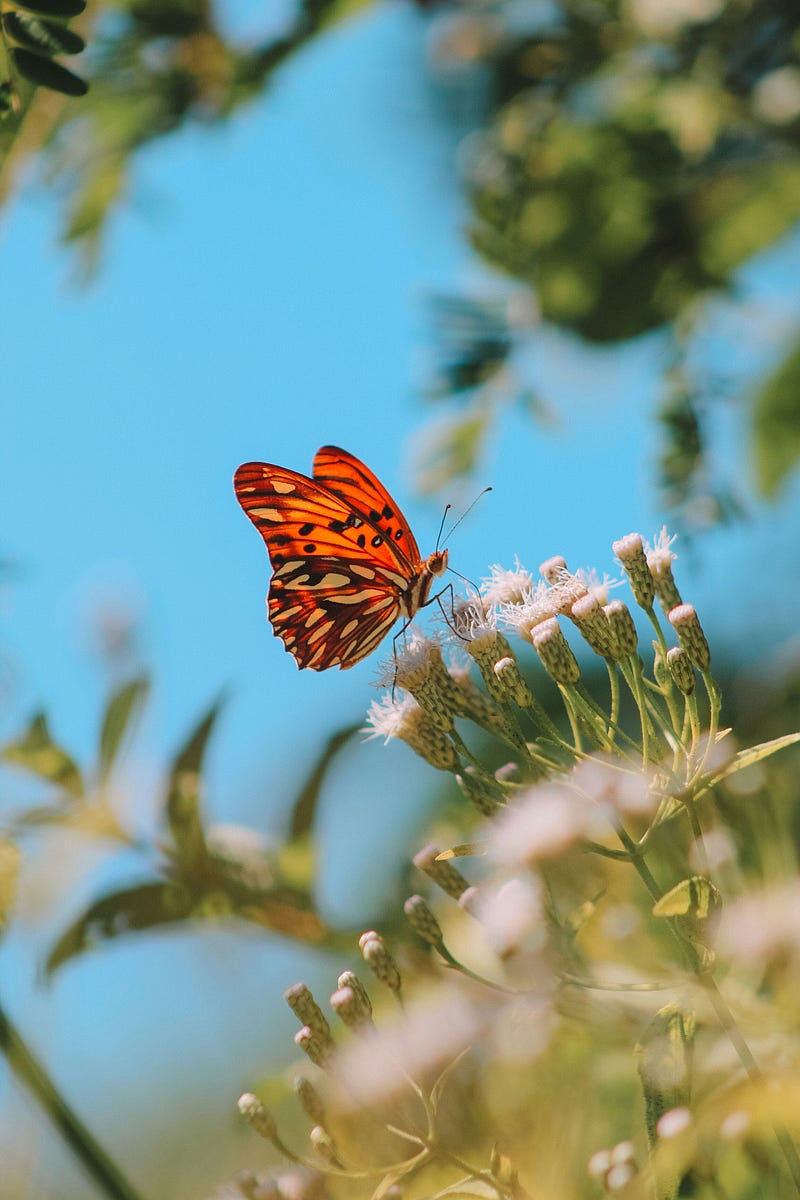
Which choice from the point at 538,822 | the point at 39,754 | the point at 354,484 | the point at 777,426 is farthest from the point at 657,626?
the point at 39,754

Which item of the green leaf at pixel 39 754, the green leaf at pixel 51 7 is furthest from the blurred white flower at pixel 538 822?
the green leaf at pixel 51 7

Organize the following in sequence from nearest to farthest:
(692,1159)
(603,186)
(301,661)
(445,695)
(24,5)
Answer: (692,1159)
(24,5)
(445,695)
(301,661)
(603,186)

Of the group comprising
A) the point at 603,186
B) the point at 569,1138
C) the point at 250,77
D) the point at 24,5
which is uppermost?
the point at 250,77

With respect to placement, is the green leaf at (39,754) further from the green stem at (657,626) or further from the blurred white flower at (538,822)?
the green stem at (657,626)

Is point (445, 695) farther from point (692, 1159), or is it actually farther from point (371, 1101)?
point (692, 1159)

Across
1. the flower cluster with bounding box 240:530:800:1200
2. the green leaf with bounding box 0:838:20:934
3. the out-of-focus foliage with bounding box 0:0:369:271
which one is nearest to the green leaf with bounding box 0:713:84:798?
the green leaf with bounding box 0:838:20:934

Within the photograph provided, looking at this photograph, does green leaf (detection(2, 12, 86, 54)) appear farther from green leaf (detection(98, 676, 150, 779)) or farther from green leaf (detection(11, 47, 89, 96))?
green leaf (detection(98, 676, 150, 779))

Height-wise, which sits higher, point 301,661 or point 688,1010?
point 301,661

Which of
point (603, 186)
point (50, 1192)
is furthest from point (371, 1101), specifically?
point (603, 186)
